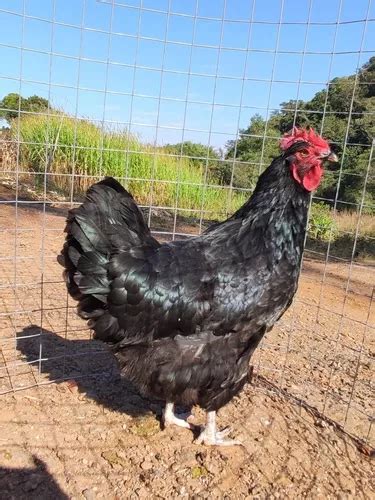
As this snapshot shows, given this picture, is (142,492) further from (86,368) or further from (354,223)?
(354,223)

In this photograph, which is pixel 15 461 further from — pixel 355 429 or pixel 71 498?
pixel 355 429

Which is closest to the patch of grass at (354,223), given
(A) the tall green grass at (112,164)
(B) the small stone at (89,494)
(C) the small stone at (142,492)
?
(A) the tall green grass at (112,164)

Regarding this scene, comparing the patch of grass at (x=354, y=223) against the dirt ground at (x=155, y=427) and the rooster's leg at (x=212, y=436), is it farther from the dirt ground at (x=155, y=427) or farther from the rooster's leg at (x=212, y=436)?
the rooster's leg at (x=212, y=436)

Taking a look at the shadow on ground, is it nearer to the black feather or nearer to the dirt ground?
the dirt ground

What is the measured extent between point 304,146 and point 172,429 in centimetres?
229

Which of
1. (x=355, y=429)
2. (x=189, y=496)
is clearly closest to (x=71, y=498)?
(x=189, y=496)

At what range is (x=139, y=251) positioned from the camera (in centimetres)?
284

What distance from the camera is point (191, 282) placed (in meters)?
2.86

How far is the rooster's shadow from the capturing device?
3514mm

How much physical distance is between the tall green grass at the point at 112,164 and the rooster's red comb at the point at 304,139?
2341 millimetres

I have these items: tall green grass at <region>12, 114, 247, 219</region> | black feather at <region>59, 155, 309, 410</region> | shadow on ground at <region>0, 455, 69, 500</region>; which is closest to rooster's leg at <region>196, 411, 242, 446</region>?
black feather at <region>59, 155, 309, 410</region>

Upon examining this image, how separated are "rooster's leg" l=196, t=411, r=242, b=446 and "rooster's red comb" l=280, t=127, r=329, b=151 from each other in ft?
6.64

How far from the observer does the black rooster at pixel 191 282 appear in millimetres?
2736

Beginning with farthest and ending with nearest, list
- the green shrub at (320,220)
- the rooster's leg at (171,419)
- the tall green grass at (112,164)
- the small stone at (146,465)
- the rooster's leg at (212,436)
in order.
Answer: the green shrub at (320,220), the tall green grass at (112,164), the rooster's leg at (171,419), the rooster's leg at (212,436), the small stone at (146,465)
